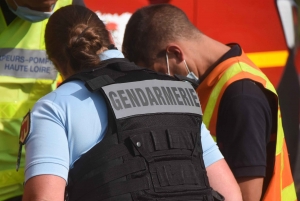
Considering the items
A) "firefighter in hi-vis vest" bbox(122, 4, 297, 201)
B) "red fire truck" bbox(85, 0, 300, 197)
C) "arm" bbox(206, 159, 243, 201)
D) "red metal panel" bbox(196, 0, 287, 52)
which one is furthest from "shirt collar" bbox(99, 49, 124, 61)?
"red metal panel" bbox(196, 0, 287, 52)

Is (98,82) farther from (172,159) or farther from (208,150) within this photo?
(208,150)

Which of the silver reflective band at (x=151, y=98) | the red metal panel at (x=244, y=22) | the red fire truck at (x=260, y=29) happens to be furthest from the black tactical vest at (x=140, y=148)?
the red metal panel at (x=244, y=22)

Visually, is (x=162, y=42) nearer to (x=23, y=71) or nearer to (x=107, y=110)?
(x=23, y=71)

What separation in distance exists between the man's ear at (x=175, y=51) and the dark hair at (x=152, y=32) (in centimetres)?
3

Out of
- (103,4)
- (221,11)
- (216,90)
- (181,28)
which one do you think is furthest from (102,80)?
(221,11)

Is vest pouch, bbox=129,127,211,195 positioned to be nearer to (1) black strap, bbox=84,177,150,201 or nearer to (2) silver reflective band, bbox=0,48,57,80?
(1) black strap, bbox=84,177,150,201

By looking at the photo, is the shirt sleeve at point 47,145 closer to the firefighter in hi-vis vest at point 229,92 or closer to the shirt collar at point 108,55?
the shirt collar at point 108,55

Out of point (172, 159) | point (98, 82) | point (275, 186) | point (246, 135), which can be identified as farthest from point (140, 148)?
point (275, 186)

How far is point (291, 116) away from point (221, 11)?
78 cm

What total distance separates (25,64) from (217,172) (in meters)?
0.91

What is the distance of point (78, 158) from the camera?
200 cm

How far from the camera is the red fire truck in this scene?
3189mm

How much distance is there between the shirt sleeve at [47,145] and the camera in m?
1.91

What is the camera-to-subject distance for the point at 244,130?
244 centimetres
